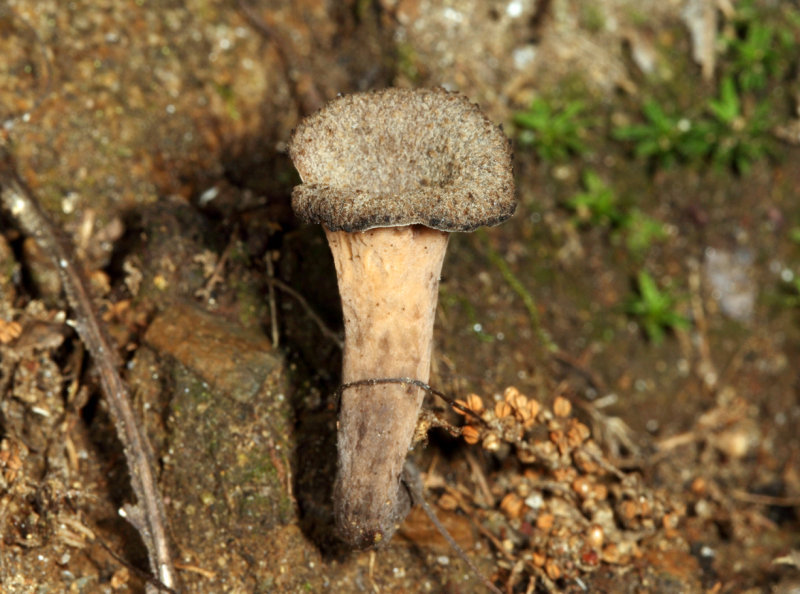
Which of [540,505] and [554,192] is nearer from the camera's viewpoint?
[540,505]

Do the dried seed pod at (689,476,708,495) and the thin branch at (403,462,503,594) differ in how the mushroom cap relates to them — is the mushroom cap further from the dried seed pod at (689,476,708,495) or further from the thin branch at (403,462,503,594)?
the dried seed pod at (689,476,708,495)

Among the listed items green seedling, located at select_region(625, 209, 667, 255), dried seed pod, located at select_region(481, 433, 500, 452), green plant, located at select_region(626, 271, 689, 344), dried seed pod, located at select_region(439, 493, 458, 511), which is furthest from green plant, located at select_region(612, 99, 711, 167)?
dried seed pod, located at select_region(439, 493, 458, 511)

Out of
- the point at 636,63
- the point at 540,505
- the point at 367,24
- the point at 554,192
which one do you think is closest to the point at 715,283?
the point at 554,192

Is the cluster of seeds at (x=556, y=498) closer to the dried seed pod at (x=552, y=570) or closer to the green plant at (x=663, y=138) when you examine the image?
the dried seed pod at (x=552, y=570)

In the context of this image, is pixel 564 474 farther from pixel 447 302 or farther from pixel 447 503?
pixel 447 302

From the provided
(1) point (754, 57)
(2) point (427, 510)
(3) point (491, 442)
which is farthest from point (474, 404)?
(1) point (754, 57)

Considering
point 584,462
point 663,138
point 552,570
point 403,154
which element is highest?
point 403,154

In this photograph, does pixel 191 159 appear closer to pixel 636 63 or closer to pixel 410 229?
pixel 410 229
